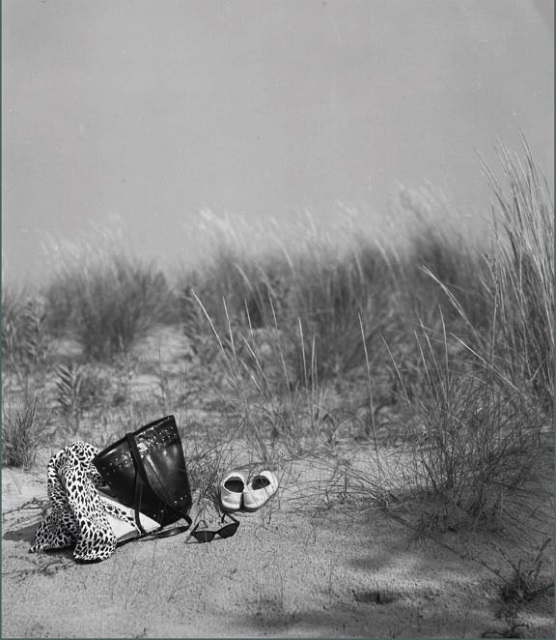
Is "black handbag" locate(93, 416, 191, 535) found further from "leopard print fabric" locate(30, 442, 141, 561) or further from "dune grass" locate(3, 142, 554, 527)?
"dune grass" locate(3, 142, 554, 527)

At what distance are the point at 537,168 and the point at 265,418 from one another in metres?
1.73

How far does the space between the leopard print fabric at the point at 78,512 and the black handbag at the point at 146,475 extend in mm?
57

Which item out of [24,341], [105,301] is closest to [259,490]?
[24,341]

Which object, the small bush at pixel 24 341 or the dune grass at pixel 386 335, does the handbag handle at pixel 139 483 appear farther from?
the small bush at pixel 24 341

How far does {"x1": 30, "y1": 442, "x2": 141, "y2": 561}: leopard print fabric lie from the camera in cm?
252

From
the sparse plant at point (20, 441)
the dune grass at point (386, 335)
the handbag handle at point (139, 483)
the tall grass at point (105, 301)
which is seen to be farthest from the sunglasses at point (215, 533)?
the tall grass at point (105, 301)

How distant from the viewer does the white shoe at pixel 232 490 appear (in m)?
2.70

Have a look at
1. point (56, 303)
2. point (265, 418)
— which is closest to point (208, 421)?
point (265, 418)

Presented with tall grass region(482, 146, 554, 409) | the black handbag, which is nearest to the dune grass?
tall grass region(482, 146, 554, 409)

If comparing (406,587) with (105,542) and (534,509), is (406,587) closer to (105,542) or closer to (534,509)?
(534,509)

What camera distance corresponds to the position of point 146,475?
2.64 meters

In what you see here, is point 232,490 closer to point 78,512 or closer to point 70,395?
point 78,512

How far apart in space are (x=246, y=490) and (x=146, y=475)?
38 cm

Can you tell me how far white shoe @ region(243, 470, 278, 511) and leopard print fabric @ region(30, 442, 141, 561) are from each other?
424 millimetres
